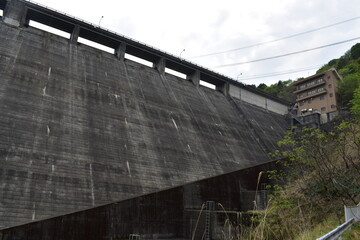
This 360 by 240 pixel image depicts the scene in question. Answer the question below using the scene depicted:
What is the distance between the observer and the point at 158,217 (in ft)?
34.3

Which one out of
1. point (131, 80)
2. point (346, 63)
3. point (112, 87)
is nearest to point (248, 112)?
point (131, 80)

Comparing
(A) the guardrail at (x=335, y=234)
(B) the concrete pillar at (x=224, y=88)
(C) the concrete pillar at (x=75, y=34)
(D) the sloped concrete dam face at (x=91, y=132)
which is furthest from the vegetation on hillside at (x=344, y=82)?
(A) the guardrail at (x=335, y=234)

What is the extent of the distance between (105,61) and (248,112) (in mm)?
16413

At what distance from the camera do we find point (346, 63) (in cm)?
6188

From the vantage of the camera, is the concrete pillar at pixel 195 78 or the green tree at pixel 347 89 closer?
the concrete pillar at pixel 195 78

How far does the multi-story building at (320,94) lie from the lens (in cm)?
4259

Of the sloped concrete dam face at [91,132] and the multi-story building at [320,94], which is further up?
the multi-story building at [320,94]

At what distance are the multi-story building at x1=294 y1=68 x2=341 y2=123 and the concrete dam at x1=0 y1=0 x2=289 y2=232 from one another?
62.6 feet

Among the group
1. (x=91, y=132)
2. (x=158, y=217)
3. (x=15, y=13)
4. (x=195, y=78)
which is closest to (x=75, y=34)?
(x=15, y=13)

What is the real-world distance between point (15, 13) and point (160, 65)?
12.0 metres

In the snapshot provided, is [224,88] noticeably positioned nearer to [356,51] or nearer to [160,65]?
[160,65]

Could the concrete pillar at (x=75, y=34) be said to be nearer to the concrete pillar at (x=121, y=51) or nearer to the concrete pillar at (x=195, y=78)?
the concrete pillar at (x=121, y=51)

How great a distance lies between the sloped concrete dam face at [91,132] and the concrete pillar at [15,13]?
597 millimetres

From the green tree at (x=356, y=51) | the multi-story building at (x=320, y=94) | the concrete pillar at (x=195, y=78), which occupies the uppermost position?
the green tree at (x=356, y=51)
